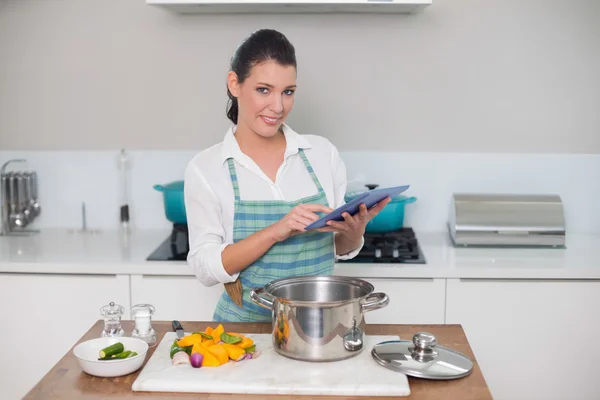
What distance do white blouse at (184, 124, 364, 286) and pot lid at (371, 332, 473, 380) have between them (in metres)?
0.52

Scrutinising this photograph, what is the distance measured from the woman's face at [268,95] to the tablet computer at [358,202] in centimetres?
36

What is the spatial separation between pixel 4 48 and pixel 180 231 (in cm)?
116

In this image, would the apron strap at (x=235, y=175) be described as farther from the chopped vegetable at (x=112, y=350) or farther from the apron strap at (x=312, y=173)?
the chopped vegetable at (x=112, y=350)

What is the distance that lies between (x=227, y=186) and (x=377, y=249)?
98 centimetres

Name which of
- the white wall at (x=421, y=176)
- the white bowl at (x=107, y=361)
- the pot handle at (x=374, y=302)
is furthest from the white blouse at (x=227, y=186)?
the white wall at (x=421, y=176)

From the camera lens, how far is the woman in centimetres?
197

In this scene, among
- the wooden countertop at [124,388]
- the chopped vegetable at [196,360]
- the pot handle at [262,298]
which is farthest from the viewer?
the pot handle at [262,298]

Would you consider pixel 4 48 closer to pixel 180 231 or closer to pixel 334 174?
pixel 180 231

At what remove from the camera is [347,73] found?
323 centimetres

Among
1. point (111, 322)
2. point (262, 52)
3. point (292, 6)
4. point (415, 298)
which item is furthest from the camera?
point (292, 6)

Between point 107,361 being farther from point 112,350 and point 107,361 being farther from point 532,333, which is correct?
point 532,333

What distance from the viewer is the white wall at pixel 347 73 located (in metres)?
3.18

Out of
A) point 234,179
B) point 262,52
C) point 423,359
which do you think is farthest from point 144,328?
point 262,52

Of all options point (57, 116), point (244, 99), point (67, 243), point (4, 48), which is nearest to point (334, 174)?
point (244, 99)
